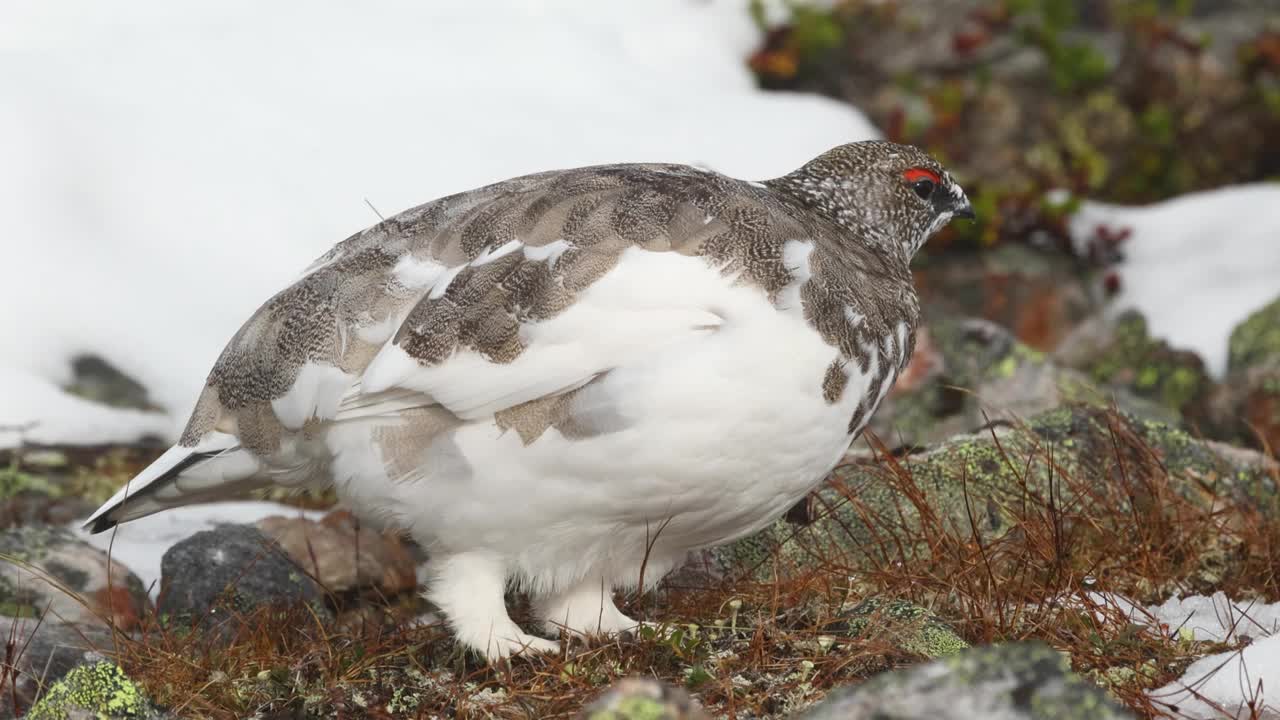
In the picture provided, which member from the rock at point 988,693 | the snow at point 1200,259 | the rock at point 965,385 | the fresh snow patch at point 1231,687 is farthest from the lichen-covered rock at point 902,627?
the snow at point 1200,259

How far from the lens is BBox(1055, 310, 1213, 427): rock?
5.36 m

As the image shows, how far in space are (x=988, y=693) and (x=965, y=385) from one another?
328 centimetres

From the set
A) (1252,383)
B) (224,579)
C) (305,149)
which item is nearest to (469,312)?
(224,579)

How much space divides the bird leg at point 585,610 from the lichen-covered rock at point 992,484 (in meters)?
0.38

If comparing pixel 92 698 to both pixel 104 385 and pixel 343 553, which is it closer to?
pixel 343 553

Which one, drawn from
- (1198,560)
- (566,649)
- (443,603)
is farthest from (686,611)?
(1198,560)

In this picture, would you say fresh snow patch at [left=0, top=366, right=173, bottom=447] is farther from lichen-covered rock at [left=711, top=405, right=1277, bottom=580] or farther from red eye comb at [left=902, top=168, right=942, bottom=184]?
red eye comb at [left=902, top=168, right=942, bottom=184]

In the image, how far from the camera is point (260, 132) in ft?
18.5

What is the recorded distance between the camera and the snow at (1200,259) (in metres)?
5.75

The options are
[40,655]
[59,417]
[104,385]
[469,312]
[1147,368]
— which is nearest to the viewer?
[469,312]

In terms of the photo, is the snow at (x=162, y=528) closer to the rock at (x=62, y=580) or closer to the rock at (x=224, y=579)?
the rock at (x=62, y=580)

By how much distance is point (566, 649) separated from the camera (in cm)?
279

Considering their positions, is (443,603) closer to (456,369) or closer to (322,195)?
(456,369)

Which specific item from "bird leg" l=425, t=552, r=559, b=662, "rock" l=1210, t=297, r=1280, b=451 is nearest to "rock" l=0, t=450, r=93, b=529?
"bird leg" l=425, t=552, r=559, b=662
